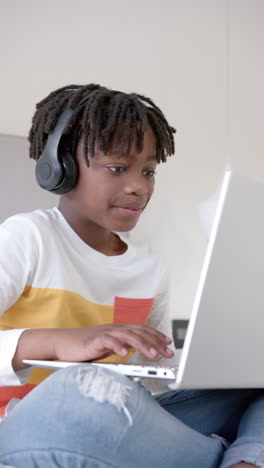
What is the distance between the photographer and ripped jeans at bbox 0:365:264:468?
640mm

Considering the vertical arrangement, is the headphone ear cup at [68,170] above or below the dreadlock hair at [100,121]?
below

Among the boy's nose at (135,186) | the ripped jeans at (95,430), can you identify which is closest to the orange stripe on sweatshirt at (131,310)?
the boy's nose at (135,186)

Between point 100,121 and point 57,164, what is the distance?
0.11m

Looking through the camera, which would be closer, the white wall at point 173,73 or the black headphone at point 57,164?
the black headphone at point 57,164

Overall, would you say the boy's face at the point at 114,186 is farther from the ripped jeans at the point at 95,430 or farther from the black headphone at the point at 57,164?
the ripped jeans at the point at 95,430

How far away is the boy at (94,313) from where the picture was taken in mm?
650

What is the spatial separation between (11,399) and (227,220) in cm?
55

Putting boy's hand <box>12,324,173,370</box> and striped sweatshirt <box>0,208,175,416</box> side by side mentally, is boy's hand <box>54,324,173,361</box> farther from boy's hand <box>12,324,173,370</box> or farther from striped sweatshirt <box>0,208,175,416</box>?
striped sweatshirt <box>0,208,175,416</box>

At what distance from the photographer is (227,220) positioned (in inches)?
24.3

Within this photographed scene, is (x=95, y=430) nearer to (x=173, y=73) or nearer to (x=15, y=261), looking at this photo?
(x=15, y=261)

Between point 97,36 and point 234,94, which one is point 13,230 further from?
point 234,94

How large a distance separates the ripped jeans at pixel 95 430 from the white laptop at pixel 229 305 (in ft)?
0.14

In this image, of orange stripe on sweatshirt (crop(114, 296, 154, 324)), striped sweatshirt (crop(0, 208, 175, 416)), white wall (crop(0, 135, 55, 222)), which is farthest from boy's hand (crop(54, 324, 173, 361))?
white wall (crop(0, 135, 55, 222))

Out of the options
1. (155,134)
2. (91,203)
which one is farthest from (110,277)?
(155,134)
